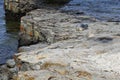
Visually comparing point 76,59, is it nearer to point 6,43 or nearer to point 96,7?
point 6,43

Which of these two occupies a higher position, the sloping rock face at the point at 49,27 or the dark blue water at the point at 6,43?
the sloping rock face at the point at 49,27

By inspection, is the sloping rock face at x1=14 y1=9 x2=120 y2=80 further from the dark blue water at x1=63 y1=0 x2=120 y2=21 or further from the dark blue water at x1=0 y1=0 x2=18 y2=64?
the dark blue water at x1=63 y1=0 x2=120 y2=21

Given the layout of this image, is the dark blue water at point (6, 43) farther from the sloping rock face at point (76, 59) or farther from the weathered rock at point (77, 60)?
the weathered rock at point (77, 60)

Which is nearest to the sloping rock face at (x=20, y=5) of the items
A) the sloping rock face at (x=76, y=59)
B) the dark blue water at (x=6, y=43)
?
the dark blue water at (x=6, y=43)

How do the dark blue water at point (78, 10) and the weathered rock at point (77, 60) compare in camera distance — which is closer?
the weathered rock at point (77, 60)

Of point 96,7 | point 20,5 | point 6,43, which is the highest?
point 20,5

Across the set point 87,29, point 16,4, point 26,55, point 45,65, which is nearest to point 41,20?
point 87,29

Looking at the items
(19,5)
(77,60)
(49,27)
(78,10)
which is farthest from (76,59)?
(19,5)

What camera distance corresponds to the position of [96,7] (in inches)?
904

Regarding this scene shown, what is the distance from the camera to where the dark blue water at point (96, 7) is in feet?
67.0

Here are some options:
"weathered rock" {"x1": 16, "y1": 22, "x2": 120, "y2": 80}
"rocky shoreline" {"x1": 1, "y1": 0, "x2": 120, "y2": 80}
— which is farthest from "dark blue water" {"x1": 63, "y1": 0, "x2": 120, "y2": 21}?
"weathered rock" {"x1": 16, "y1": 22, "x2": 120, "y2": 80}

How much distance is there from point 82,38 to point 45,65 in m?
2.68

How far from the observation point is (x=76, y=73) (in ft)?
25.3

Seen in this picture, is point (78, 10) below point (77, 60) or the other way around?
below
